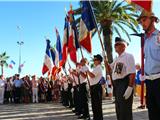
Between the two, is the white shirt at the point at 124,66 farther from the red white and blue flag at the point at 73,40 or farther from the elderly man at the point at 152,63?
the red white and blue flag at the point at 73,40

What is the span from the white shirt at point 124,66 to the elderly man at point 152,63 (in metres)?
1.50

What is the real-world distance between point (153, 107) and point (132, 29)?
25.9 meters

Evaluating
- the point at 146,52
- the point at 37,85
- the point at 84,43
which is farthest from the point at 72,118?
the point at 37,85

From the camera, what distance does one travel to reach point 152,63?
20.7 ft

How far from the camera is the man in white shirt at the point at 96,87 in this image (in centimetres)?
1058

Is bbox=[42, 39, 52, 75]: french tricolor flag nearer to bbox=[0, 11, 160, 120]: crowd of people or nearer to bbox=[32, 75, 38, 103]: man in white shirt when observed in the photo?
bbox=[32, 75, 38, 103]: man in white shirt

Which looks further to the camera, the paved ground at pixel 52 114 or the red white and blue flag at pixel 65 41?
the red white and blue flag at pixel 65 41

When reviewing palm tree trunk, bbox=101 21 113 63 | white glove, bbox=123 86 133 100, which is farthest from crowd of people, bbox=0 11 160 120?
palm tree trunk, bbox=101 21 113 63

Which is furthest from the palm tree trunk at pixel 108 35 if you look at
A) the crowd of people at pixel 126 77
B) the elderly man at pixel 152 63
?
the elderly man at pixel 152 63

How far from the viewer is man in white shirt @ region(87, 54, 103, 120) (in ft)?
34.7

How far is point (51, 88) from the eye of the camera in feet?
92.4

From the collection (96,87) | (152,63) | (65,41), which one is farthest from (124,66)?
(65,41)

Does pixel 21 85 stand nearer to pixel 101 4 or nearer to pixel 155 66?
pixel 101 4

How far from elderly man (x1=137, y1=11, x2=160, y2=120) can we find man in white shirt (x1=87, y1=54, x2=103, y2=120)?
415 centimetres
